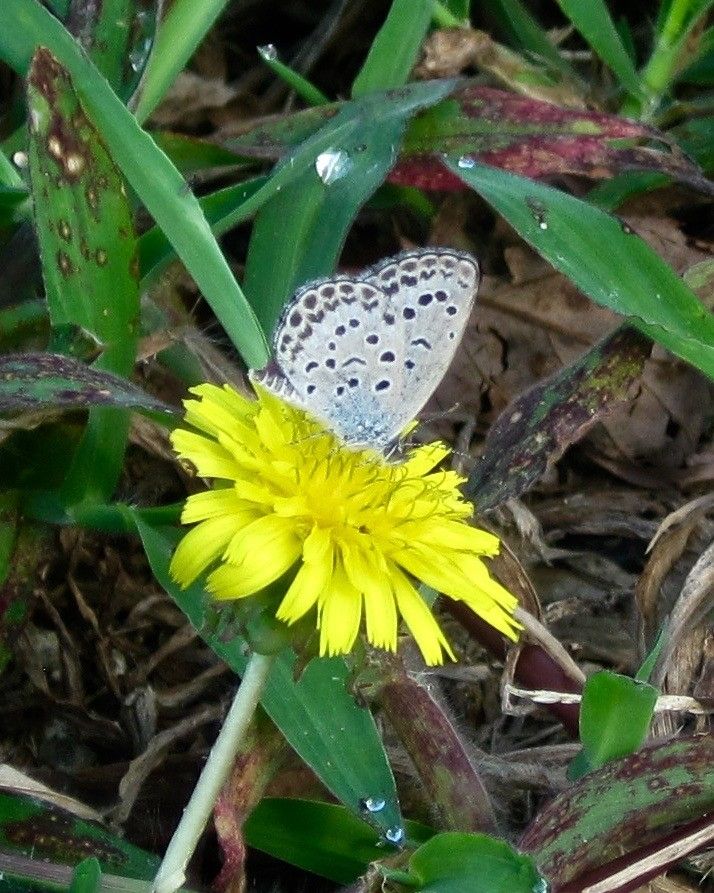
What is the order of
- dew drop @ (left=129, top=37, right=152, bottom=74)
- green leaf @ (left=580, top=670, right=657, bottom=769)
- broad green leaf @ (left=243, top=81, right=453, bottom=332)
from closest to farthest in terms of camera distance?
green leaf @ (left=580, top=670, right=657, bottom=769) < broad green leaf @ (left=243, top=81, right=453, bottom=332) < dew drop @ (left=129, top=37, right=152, bottom=74)

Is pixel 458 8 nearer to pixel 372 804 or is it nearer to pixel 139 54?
pixel 139 54

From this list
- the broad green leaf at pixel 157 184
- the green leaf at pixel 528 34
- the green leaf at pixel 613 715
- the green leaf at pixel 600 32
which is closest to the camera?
the green leaf at pixel 613 715

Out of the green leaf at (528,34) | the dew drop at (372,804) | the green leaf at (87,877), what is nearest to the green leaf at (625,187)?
the green leaf at (528,34)

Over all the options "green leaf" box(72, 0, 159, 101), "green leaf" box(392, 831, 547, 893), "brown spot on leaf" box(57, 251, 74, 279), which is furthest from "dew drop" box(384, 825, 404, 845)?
"green leaf" box(72, 0, 159, 101)

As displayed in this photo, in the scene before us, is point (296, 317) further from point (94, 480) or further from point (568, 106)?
point (568, 106)

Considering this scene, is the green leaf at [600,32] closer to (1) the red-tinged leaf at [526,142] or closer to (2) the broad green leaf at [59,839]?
(1) the red-tinged leaf at [526,142]

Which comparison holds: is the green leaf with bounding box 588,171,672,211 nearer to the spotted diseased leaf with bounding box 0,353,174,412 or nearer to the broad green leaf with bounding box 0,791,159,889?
the spotted diseased leaf with bounding box 0,353,174,412
